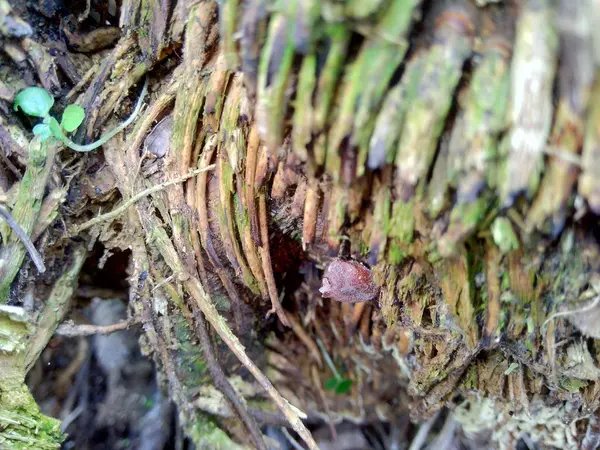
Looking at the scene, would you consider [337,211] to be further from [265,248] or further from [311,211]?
[265,248]

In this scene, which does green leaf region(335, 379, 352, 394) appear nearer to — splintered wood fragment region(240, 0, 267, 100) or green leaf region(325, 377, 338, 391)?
green leaf region(325, 377, 338, 391)

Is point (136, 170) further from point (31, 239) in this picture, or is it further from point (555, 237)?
point (555, 237)

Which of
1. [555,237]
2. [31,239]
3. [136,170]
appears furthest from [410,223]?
[31,239]

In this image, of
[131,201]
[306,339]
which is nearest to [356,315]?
[306,339]

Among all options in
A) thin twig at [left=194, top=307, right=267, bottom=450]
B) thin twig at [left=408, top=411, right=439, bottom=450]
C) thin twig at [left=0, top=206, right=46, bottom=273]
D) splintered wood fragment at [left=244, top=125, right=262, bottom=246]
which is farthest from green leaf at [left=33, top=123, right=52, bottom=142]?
thin twig at [left=408, top=411, right=439, bottom=450]

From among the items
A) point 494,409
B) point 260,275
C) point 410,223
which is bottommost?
point 494,409
